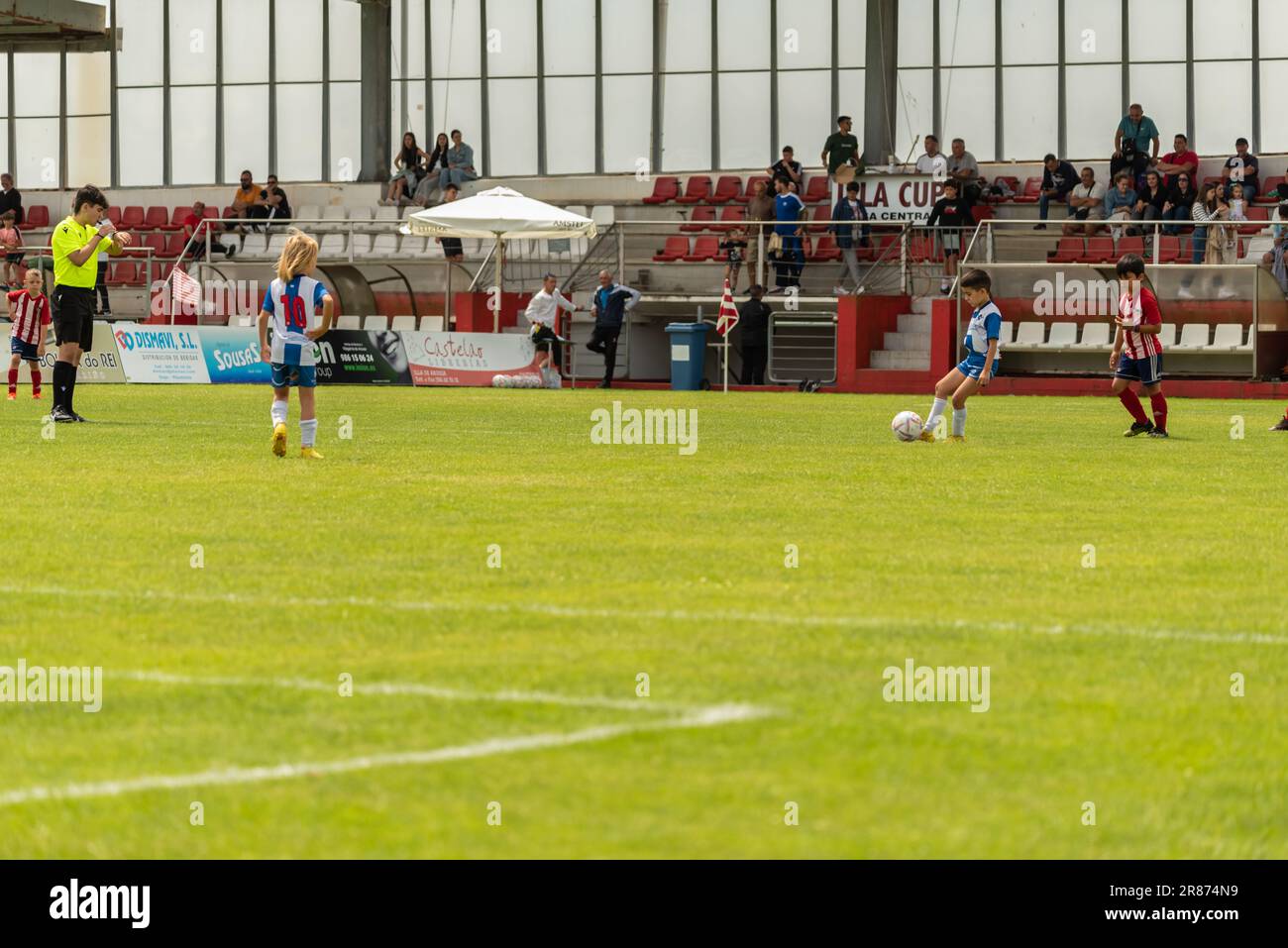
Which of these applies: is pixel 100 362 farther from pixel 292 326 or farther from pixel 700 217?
Answer: pixel 292 326

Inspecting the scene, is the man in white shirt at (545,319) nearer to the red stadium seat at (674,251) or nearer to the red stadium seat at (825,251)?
the red stadium seat at (674,251)

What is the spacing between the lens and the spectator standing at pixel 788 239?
4209 centimetres

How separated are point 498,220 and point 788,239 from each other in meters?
6.00

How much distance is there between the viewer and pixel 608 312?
135ft

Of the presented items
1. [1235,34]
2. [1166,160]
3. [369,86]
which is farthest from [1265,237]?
[369,86]

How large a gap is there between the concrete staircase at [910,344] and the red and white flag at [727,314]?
10.5 ft

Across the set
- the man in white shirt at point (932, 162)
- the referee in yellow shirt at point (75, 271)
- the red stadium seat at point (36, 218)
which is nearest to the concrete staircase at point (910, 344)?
the man in white shirt at point (932, 162)

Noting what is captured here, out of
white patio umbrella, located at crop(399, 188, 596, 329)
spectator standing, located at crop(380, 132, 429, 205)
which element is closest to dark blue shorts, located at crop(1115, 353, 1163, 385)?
white patio umbrella, located at crop(399, 188, 596, 329)

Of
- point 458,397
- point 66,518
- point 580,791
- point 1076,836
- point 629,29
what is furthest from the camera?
point 629,29

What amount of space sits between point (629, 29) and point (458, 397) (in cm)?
2242

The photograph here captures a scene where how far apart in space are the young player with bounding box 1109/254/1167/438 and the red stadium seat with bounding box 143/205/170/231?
1369 inches

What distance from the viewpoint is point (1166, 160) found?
4216 centimetres

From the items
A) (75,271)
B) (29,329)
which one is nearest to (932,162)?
(29,329)

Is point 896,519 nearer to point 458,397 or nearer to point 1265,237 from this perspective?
point 458,397
